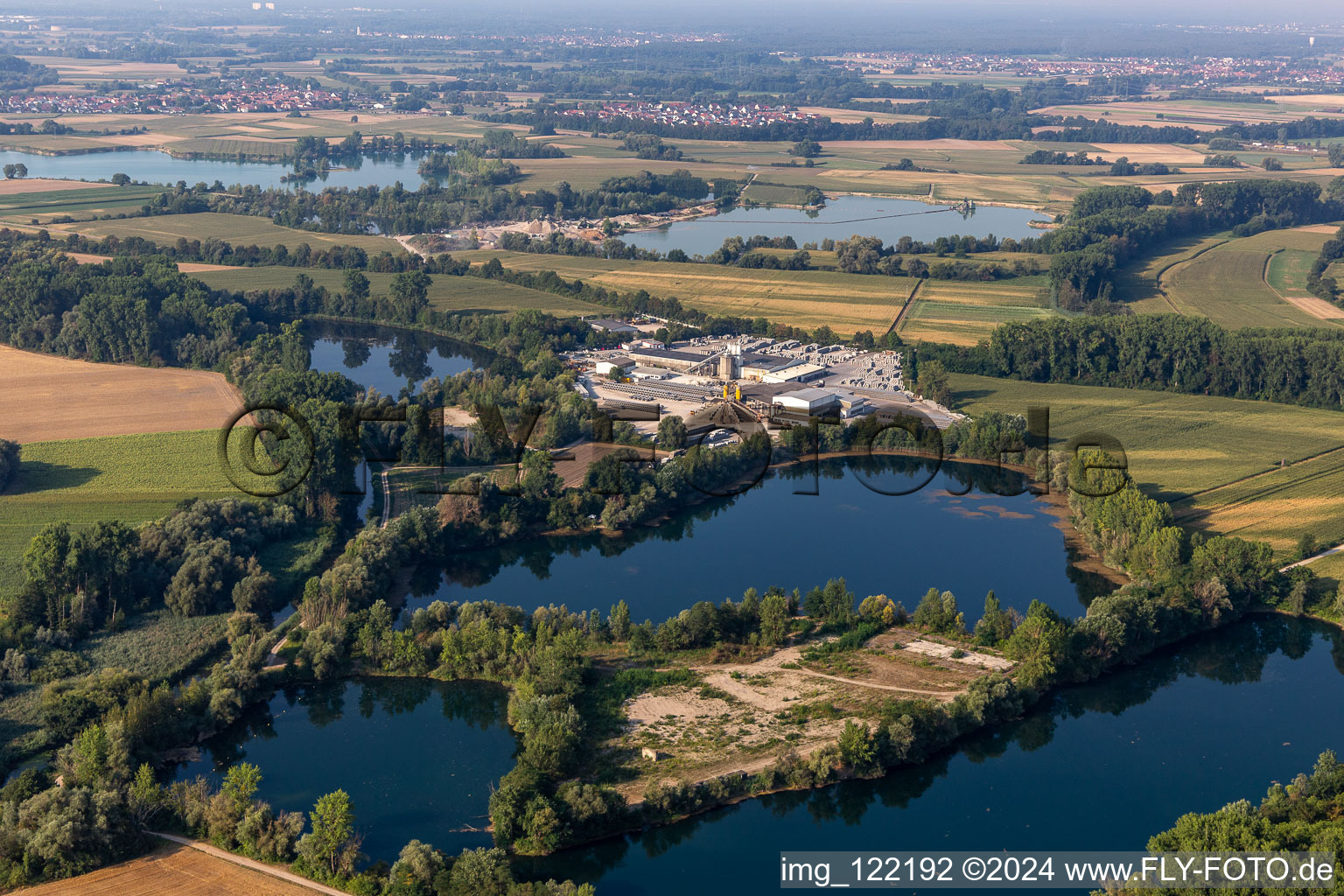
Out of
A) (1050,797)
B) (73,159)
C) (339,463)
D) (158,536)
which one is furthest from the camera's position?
(73,159)

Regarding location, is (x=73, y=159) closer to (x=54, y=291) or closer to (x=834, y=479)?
(x=54, y=291)

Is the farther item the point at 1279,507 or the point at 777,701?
the point at 1279,507

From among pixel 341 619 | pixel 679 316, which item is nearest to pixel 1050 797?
pixel 341 619

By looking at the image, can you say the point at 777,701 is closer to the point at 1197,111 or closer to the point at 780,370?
the point at 780,370

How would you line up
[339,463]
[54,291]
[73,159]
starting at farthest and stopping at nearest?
[73,159], [54,291], [339,463]

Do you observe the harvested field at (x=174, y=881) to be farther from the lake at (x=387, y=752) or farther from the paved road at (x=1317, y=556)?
the paved road at (x=1317, y=556)

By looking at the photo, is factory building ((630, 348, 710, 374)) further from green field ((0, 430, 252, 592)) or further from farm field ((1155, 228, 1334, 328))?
farm field ((1155, 228, 1334, 328))

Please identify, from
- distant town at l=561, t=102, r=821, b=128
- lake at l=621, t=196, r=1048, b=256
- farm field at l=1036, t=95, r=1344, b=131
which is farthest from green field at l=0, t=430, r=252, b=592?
farm field at l=1036, t=95, r=1344, b=131

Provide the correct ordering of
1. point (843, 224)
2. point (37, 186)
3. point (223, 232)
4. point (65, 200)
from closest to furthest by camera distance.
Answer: point (223, 232), point (65, 200), point (843, 224), point (37, 186)

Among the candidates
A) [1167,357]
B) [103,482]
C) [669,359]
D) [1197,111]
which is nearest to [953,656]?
[669,359]
